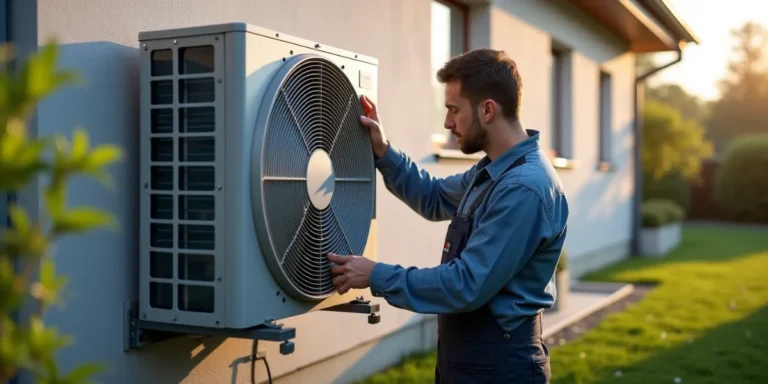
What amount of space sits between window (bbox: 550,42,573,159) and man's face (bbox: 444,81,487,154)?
19.9 feet

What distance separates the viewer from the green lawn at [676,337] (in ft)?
15.7

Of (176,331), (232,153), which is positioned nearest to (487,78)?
(232,153)

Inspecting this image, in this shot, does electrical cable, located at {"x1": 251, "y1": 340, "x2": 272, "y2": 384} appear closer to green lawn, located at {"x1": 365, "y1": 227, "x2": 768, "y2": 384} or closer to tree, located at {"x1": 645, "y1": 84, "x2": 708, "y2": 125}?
green lawn, located at {"x1": 365, "y1": 227, "x2": 768, "y2": 384}

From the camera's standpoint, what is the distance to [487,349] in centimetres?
257

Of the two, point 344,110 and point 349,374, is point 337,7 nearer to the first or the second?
point 344,110

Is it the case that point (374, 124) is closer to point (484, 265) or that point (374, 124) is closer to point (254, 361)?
point (484, 265)

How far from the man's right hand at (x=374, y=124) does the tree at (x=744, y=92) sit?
50.2 meters

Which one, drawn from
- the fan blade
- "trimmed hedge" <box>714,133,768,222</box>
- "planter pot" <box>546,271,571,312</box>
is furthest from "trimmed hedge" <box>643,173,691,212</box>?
the fan blade

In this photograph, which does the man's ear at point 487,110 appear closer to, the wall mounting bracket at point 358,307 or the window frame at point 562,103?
the wall mounting bracket at point 358,307

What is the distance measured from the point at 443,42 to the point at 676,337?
268 centimetres

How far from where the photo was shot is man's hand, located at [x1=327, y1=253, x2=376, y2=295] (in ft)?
8.59

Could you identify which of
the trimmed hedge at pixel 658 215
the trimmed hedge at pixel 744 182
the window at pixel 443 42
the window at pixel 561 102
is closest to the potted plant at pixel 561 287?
the window at pixel 443 42

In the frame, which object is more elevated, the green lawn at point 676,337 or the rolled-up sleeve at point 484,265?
the rolled-up sleeve at point 484,265

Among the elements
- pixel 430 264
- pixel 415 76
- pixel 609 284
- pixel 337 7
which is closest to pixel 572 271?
pixel 609 284
